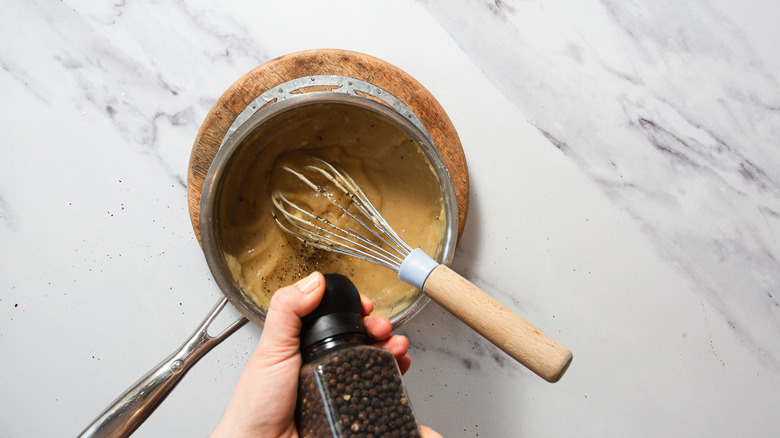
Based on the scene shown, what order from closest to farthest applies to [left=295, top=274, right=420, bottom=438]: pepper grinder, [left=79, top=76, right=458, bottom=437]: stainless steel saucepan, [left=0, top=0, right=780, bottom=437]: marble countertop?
1. [left=295, top=274, right=420, bottom=438]: pepper grinder
2. [left=79, top=76, right=458, bottom=437]: stainless steel saucepan
3. [left=0, top=0, right=780, bottom=437]: marble countertop

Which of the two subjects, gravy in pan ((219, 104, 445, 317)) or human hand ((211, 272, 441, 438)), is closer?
human hand ((211, 272, 441, 438))

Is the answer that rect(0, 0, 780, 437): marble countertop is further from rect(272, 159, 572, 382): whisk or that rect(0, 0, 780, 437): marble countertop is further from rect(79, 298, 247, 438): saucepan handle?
rect(272, 159, 572, 382): whisk

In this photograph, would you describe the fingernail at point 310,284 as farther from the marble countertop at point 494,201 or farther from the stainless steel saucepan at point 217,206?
the marble countertop at point 494,201

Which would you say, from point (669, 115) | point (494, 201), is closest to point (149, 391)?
point (494, 201)

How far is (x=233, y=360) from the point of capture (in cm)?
78

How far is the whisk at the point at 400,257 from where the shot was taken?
52 cm

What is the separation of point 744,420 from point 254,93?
913 millimetres

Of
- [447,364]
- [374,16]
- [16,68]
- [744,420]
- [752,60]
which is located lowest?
[744,420]

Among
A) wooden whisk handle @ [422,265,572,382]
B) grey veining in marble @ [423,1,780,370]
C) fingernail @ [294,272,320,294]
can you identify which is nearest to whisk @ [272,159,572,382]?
wooden whisk handle @ [422,265,572,382]

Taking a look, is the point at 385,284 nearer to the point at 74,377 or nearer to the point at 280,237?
the point at 280,237

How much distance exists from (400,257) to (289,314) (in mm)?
218

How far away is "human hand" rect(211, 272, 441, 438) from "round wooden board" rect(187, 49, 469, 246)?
0.76 feet

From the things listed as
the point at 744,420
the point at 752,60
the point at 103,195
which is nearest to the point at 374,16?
the point at 103,195

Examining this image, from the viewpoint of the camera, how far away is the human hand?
0.50m
